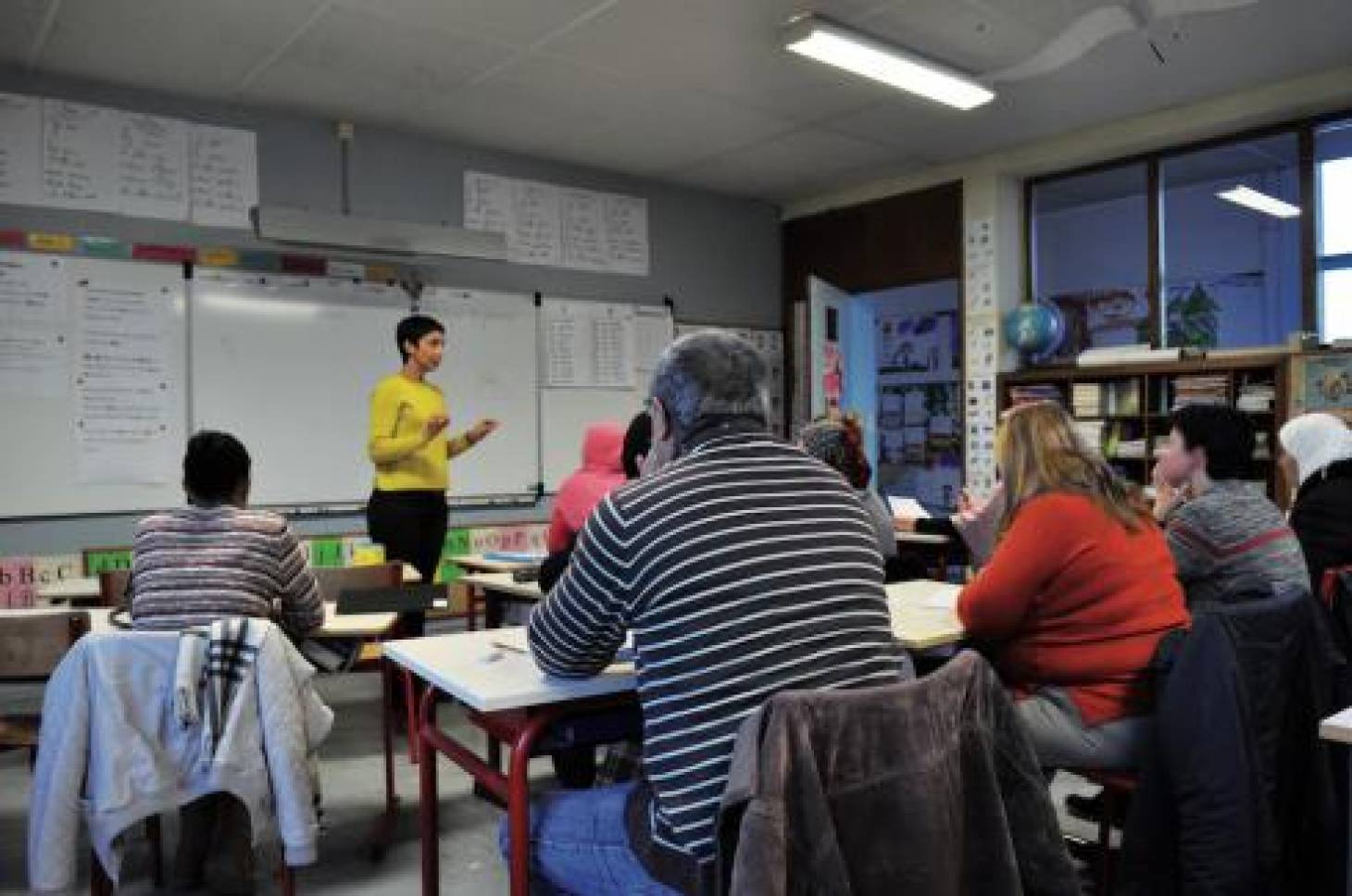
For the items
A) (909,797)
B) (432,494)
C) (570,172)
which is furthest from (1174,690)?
(570,172)

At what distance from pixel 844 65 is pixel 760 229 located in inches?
112

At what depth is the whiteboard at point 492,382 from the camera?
18.8 feet

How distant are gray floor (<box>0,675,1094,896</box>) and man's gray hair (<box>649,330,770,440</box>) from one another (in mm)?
1559

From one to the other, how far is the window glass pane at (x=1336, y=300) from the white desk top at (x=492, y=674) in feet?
15.7

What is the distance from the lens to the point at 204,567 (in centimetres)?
225

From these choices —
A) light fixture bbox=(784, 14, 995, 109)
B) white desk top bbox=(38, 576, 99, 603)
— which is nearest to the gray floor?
white desk top bbox=(38, 576, 99, 603)

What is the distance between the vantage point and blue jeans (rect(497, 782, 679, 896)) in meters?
1.52

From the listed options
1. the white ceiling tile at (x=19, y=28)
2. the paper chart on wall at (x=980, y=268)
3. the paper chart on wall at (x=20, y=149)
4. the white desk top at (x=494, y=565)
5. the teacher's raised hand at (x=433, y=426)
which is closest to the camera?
the white desk top at (x=494, y=565)

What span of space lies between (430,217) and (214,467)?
3.65 m

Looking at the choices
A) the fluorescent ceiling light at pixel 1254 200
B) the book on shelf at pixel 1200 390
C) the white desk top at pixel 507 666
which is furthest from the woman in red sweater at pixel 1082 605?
the fluorescent ceiling light at pixel 1254 200

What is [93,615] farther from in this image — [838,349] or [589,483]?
[838,349]

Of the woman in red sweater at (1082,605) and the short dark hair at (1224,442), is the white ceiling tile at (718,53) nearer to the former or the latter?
the short dark hair at (1224,442)

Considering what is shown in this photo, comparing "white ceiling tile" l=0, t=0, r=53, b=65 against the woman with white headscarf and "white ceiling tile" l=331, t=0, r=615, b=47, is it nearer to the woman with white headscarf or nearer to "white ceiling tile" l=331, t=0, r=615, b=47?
"white ceiling tile" l=331, t=0, r=615, b=47

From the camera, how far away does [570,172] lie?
245 inches
